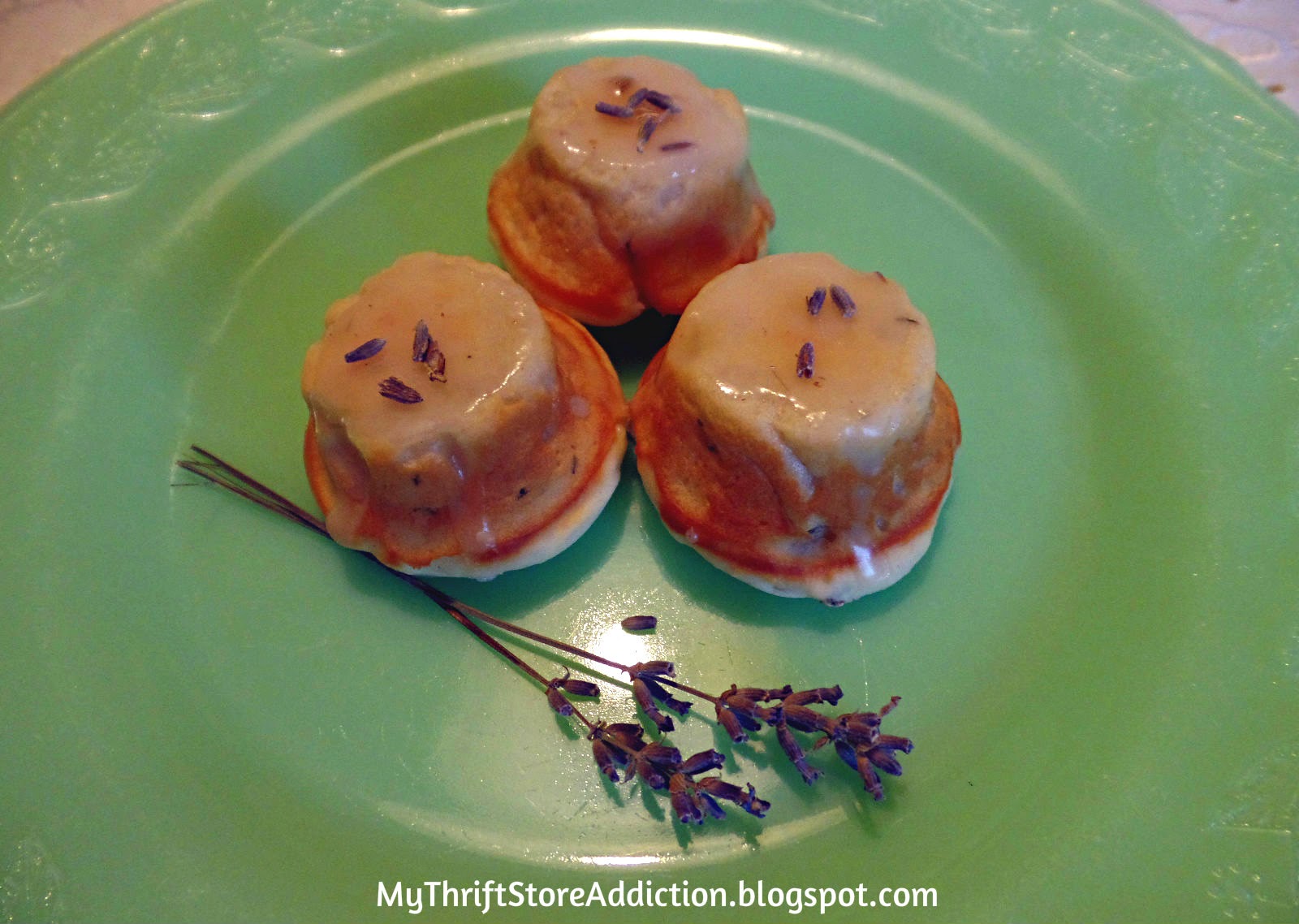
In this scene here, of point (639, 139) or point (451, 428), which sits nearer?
point (451, 428)

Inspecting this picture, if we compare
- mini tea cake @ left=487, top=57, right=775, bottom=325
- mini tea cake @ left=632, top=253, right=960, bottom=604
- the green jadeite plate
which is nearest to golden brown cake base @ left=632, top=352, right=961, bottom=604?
mini tea cake @ left=632, top=253, right=960, bottom=604

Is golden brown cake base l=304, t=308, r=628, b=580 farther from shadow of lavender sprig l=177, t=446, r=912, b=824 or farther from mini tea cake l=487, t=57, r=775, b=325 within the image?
mini tea cake l=487, t=57, r=775, b=325

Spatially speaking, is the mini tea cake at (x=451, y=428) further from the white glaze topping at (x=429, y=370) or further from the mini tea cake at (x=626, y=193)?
the mini tea cake at (x=626, y=193)

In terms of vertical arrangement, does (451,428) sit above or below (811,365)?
below

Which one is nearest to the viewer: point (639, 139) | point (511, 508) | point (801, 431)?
point (801, 431)

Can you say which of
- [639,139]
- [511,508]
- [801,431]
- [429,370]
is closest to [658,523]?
[511,508]

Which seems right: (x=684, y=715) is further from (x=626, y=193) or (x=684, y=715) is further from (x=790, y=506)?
(x=626, y=193)
